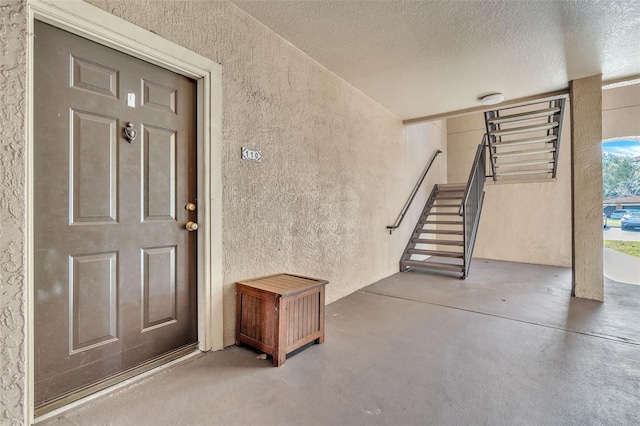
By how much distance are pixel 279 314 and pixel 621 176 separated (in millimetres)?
6520

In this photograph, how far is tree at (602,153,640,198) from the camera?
4.93m

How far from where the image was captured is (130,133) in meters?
1.74

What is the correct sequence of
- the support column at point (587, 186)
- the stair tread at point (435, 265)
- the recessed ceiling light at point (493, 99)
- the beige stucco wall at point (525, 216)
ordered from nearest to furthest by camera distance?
the support column at point (587, 186)
the recessed ceiling light at point (493, 99)
the stair tread at point (435, 265)
the beige stucco wall at point (525, 216)

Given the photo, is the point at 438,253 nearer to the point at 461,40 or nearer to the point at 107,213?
the point at 461,40

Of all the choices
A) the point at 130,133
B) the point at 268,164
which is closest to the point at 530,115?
the point at 268,164

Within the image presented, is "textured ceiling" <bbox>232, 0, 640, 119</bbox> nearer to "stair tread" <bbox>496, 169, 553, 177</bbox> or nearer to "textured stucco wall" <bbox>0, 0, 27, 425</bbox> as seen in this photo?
"textured stucco wall" <bbox>0, 0, 27, 425</bbox>

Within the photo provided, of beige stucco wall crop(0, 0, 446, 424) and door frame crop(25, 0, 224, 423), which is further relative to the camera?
door frame crop(25, 0, 224, 423)

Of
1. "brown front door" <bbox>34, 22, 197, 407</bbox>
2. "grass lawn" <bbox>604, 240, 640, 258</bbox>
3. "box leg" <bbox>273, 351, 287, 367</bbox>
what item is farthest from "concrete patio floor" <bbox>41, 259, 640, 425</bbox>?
"grass lawn" <bbox>604, 240, 640, 258</bbox>

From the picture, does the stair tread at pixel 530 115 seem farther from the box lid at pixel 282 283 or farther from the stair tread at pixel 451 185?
the box lid at pixel 282 283

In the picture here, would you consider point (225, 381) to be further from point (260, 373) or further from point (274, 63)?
point (274, 63)

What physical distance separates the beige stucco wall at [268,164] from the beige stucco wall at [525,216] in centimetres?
291

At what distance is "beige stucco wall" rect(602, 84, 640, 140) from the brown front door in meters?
6.30

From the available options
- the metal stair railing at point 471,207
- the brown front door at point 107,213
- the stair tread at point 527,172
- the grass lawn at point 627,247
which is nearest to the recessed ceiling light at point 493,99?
the metal stair railing at point 471,207

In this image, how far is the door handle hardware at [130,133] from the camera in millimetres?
1729
